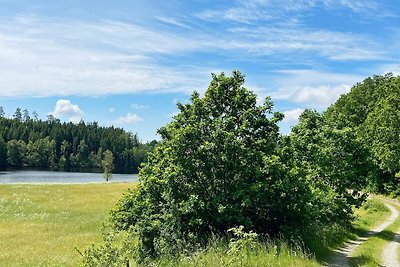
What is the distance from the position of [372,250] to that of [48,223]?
88.0 feet

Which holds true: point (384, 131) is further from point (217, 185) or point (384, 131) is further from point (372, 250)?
point (217, 185)

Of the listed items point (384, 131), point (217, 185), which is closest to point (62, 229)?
point (217, 185)

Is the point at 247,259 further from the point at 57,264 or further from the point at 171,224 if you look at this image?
the point at 57,264

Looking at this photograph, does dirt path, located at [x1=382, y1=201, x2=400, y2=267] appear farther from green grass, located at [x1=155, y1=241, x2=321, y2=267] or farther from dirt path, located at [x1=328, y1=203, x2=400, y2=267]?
green grass, located at [x1=155, y1=241, x2=321, y2=267]

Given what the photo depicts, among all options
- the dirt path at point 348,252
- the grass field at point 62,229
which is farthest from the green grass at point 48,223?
the dirt path at point 348,252

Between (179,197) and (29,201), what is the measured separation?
39682 mm

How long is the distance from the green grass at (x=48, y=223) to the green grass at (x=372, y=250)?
1368cm

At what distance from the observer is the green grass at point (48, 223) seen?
79.4 ft

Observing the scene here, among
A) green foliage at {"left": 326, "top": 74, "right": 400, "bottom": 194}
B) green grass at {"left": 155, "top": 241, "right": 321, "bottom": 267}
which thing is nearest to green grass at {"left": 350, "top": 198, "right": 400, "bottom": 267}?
green grass at {"left": 155, "top": 241, "right": 321, "bottom": 267}

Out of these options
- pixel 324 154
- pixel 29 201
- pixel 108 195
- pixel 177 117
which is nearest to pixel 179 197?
pixel 177 117

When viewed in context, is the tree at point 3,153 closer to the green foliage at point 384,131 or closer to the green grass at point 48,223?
the green grass at point 48,223

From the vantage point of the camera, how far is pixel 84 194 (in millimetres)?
62594

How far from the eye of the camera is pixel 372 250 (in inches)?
891

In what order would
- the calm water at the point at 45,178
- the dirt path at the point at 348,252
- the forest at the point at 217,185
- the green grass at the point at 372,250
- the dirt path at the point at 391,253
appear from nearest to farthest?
the forest at the point at 217,185 → the dirt path at the point at 348,252 → the green grass at the point at 372,250 → the dirt path at the point at 391,253 → the calm water at the point at 45,178
